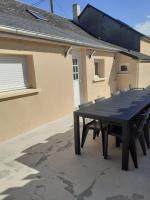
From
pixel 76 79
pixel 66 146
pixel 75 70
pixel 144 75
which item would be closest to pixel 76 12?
pixel 144 75

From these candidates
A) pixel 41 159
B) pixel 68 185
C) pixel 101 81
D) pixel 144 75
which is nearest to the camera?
pixel 68 185

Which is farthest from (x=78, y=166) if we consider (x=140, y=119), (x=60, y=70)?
(x=60, y=70)

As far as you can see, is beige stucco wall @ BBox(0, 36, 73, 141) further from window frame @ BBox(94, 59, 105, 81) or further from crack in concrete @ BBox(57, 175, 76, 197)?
window frame @ BBox(94, 59, 105, 81)

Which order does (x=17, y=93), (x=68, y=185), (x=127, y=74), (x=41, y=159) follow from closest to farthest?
(x=68, y=185), (x=41, y=159), (x=17, y=93), (x=127, y=74)

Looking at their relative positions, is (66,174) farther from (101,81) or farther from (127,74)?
(127,74)

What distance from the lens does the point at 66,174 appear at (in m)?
3.29

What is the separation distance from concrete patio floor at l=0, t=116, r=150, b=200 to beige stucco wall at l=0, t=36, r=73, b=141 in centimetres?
76

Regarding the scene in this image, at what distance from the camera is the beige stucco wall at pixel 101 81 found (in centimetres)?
894

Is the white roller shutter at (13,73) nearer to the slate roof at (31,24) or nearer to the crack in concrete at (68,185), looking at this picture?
the slate roof at (31,24)

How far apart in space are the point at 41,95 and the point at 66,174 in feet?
11.0

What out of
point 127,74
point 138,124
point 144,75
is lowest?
point 138,124

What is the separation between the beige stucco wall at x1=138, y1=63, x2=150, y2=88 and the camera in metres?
11.9

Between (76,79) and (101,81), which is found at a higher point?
(76,79)

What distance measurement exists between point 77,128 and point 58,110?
3062mm
